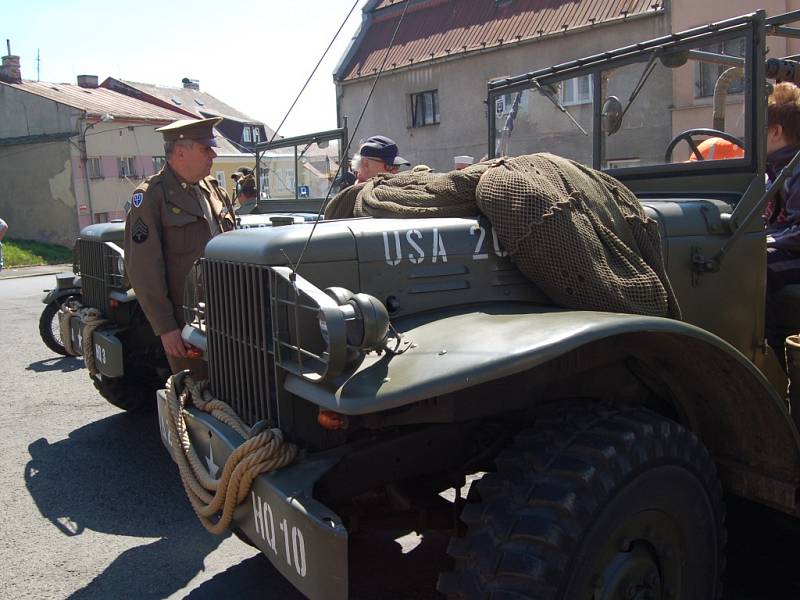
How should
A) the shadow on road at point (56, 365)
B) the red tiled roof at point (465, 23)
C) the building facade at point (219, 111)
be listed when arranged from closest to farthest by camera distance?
the shadow on road at point (56, 365) → the red tiled roof at point (465, 23) → the building facade at point (219, 111)

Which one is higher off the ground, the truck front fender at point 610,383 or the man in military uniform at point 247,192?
the man in military uniform at point 247,192

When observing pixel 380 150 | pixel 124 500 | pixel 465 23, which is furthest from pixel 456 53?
pixel 124 500

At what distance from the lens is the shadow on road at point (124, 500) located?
3182 millimetres

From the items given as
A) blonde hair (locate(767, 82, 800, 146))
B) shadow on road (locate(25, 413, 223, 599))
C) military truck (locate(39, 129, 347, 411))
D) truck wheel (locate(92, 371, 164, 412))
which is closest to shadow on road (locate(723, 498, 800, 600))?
blonde hair (locate(767, 82, 800, 146))

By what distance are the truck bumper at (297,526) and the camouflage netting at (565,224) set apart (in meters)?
0.87

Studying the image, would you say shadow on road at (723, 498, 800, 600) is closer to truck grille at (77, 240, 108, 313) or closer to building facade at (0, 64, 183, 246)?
truck grille at (77, 240, 108, 313)

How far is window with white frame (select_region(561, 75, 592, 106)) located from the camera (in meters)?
3.42

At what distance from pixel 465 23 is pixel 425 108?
235 centimetres

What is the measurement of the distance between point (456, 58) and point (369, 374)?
1892cm

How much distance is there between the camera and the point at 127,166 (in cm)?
2736

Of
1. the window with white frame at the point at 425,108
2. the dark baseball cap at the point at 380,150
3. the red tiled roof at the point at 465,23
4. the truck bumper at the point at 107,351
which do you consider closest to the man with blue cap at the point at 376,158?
the dark baseball cap at the point at 380,150

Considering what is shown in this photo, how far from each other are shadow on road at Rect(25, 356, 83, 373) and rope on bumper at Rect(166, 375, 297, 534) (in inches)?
183

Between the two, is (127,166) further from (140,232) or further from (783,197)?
(783,197)

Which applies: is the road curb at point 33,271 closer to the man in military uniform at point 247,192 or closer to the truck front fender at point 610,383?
the man in military uniform at point 247,192
